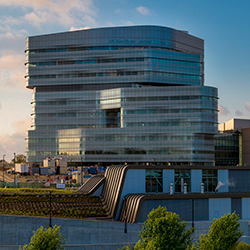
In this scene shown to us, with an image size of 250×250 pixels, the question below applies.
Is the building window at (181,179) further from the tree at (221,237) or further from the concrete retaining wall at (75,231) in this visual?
the tree at (221,237)

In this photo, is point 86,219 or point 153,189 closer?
point 86,219

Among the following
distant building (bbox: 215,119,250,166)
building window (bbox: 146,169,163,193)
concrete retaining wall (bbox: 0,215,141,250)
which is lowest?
concrete retaining wall (bbox: 0,215,141,250)

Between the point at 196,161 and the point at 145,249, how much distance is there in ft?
475

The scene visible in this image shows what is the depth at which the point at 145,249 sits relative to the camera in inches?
1736

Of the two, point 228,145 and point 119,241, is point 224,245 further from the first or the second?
point 228,145

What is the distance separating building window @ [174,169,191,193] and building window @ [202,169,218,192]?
2702 millimetres

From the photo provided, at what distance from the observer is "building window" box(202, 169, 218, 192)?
6706 centimetres

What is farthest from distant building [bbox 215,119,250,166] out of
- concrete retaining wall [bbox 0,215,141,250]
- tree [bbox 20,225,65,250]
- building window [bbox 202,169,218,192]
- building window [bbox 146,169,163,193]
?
tree [bbox 20,225,65,250]

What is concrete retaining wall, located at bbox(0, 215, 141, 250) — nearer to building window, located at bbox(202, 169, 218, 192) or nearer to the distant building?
building window, located at bbox(202, 169, 218, 192)

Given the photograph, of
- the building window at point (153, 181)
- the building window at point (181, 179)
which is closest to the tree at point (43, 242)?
the building window at point (153, 181)

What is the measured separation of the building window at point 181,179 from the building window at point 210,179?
270 cm

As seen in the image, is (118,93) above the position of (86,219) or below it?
above

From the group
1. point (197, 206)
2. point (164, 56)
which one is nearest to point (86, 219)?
point (197, 206)

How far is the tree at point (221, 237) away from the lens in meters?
48.3
